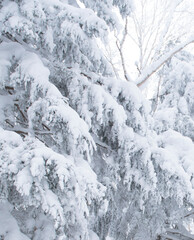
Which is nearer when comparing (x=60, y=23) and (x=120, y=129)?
(x=60, y=23)

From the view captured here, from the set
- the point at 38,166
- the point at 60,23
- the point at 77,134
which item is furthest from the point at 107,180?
the point at 60,23

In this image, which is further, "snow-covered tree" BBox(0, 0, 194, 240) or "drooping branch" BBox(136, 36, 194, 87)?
"drooping branch" BBox(136, 36, 194, 87)

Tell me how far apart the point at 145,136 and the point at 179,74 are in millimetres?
5278

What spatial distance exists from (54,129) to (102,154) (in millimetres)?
1521

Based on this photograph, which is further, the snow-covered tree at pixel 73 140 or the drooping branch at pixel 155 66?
the drooping branch at pixel 155 66

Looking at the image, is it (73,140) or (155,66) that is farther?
(155,66)

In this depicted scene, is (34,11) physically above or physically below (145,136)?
above

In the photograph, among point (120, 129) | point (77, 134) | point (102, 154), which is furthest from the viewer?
point (102, 154)

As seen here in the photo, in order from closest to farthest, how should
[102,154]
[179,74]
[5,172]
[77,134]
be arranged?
[5,172] → [77,134] → [102,154] → [179,74]

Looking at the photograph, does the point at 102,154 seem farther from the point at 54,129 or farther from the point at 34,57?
the point at 34,57

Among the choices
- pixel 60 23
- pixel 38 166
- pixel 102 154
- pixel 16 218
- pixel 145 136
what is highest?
pixel 60 23

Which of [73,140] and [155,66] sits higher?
[155,66]

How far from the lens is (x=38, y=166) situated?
2.28 meters

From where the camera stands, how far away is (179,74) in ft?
28.5
